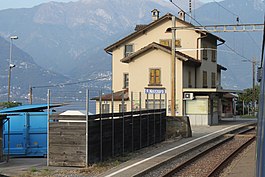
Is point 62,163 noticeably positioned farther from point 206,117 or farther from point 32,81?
point 32,81

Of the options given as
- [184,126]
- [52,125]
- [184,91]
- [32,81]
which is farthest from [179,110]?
[32,81]

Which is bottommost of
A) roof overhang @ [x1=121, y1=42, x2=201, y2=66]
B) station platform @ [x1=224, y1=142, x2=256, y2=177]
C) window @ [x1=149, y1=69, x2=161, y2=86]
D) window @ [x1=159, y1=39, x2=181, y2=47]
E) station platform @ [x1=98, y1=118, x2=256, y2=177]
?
station platform @ [x1=224, y1=142, x2=256, y2=177]

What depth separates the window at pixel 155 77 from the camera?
149 feet

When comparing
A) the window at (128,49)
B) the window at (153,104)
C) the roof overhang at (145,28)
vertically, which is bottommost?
the window at (153,104)

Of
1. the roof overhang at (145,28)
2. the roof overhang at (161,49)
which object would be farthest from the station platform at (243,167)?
the roof overhang at (145,28)

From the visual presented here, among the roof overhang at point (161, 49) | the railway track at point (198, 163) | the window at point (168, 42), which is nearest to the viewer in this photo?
the railway track at point (198, 163)

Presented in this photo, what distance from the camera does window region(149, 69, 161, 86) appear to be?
149 ft

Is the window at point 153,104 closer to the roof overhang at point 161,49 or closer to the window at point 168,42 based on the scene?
the roof overhang at point 161,49

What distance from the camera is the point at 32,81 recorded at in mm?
146375

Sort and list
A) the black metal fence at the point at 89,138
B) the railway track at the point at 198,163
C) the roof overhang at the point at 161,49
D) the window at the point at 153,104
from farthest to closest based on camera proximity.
Result: 1. the roof overhang at the point at 161,49
2. the window at the point at 153,104
3. the black metal fence at the point at 89,138
4. the railway track at the point at 198,163

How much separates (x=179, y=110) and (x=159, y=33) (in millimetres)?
9400

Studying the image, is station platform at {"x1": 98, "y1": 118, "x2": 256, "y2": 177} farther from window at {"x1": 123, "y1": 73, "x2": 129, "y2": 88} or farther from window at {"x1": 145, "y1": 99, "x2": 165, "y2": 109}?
window at {"x1": 123, "y1": 73, "x2": 129, "y2": 88}

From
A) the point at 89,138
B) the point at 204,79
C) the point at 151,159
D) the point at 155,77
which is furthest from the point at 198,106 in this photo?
the point at 89,138

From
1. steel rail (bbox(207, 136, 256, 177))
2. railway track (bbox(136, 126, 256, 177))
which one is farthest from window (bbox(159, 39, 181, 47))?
railway track (bbox(136, 126, 256, 177))
